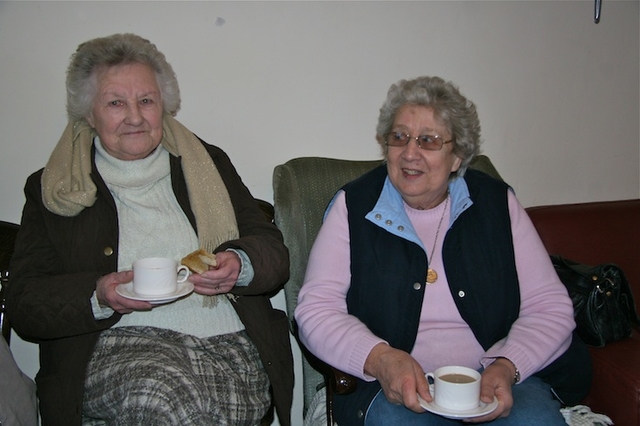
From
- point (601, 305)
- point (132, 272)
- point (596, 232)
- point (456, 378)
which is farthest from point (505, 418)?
point (596, 232)

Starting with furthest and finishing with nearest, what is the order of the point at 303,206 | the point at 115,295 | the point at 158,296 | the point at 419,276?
the point at 303,206 → the point at 419,276 → the point at 115,295 → the point at 158,296

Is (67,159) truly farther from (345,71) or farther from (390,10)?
(390,10)

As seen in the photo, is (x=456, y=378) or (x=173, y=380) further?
(x=173, y=380)

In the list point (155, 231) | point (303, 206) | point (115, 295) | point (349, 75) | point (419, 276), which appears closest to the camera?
point (115, 295)

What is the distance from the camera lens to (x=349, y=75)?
103 inches

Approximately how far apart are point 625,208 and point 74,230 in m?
2.04

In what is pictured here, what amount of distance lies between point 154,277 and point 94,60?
0.76 meters

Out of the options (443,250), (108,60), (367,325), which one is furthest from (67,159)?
(443,250)

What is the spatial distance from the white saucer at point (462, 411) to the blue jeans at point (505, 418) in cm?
11

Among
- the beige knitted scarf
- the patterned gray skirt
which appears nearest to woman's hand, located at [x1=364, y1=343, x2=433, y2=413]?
Result: the patterned gray skirt

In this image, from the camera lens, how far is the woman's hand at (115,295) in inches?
70.6

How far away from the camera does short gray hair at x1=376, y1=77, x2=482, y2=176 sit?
6.82ft

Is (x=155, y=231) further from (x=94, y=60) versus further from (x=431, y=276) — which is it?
(x=431, y=276)

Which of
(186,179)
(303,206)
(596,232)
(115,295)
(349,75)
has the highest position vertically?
(349,75)
